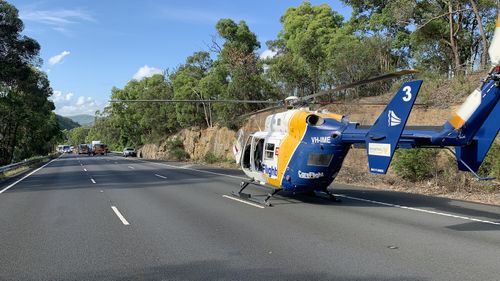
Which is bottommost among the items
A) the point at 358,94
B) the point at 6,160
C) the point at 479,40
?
the point at 6,160

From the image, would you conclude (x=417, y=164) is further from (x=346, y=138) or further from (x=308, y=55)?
(x=308, y=55)

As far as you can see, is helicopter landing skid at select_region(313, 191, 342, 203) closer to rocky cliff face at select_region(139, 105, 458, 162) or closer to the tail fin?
rocky cliff face at select_region(139, 105, 458, 162)

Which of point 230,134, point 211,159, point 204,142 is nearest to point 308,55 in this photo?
point 230,134

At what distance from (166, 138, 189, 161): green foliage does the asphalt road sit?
36.5 m

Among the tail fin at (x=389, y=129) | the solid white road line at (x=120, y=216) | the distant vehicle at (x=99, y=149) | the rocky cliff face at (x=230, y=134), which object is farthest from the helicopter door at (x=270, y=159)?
the distant vehicle at (x=99, y=149)

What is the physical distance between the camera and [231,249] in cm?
728

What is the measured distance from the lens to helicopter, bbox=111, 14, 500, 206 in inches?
337

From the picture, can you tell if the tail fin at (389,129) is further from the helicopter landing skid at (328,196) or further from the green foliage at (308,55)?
the green foliage at (308,55)

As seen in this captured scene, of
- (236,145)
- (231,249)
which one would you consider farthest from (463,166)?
(236,145)

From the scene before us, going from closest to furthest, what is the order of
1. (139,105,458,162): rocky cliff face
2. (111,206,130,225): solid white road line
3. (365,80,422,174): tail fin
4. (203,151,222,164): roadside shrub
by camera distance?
(365,80,422,174): tail fin → (111,206,130,225): solid white road line → (139,105,458,162): rocky cliff face → (203,151,222,164): roadside shrub

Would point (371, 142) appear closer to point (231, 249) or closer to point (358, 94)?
point (231, 249)

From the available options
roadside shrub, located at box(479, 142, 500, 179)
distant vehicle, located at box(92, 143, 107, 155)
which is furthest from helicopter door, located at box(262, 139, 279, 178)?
distant vehicle, located at box(92, 143, 107, 155)

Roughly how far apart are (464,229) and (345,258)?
11.0 feet

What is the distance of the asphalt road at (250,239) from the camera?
607 cm
